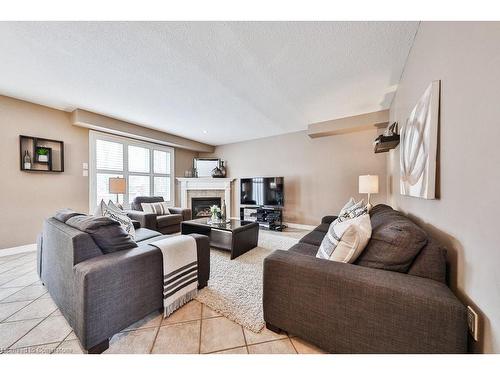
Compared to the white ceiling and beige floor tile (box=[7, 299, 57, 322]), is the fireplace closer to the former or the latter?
the white ceiling

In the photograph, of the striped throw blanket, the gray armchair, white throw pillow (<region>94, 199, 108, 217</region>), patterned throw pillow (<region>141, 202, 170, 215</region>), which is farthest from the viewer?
patterned throw pillow (<region>141, 202, 170, 215</region>)

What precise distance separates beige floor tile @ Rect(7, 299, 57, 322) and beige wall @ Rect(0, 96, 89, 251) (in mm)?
2168

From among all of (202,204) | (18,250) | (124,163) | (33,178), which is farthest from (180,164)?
(18,250)

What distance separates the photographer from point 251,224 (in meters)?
2.98

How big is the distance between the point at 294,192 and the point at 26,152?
508 cm

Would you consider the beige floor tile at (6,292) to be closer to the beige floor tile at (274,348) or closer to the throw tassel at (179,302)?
the throw tassel at (179,302)

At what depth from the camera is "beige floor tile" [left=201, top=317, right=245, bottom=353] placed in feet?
3.96

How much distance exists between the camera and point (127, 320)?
49.6 inches

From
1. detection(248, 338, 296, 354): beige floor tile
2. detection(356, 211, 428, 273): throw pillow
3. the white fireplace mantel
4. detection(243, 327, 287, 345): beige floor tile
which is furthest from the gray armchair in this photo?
detection(356, 211, 428, 273): throw pillow

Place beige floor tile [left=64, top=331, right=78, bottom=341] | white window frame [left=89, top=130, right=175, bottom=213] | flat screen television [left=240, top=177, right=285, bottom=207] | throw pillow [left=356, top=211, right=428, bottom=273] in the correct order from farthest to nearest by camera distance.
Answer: flat screen television [left=240, top=177, right=285, bottom=207], white window frame [left=89, top=130, right=175, bottom=213], beige floor tile [left=64, top=331, right=78, bottom=341], throw pillow [left=356, top=211, right=428, bottom=273]

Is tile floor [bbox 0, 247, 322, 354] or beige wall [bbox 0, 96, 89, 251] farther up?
beige wall [bbox 0, 96, 89, 251]

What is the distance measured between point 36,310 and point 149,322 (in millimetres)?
1006

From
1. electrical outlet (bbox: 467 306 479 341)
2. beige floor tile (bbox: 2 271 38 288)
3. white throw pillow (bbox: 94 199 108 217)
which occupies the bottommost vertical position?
beige floor tile (bbox: 2 271 38 288)
